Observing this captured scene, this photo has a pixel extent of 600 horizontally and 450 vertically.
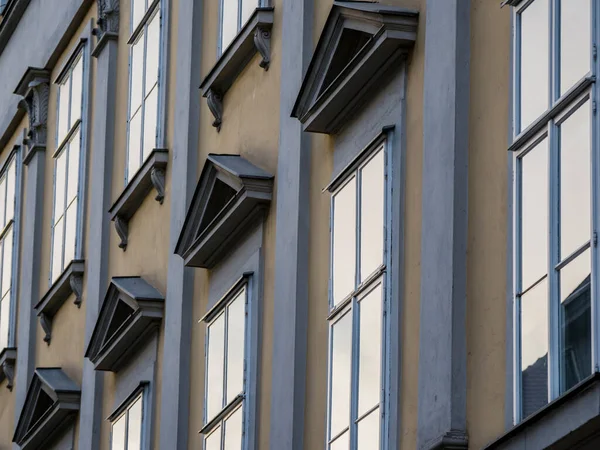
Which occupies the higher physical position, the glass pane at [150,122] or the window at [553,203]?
the glass pane at [150,122]

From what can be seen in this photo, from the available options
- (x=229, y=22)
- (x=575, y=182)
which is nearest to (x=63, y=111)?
(x=229, y=22)

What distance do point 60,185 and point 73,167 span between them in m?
0.69

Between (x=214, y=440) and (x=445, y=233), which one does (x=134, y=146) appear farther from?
(x=445, y=233)

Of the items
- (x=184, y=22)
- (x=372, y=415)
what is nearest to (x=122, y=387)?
(x=184, y=22)

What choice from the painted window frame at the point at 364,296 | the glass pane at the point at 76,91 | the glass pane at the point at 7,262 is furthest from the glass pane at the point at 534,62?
the glass pane at the point at 7,262

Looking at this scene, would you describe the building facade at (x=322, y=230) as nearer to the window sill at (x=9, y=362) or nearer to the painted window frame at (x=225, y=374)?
the painted window frame at (x=225, y=374)

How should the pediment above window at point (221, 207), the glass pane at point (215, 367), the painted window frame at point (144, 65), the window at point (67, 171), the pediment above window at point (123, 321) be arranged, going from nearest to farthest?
the pediment above window at point (221, 207), the glass pane at point (215, 367), the pediment above window at point (123, 321), the painted window frame at point (144, 65), the window at point (67, 171)

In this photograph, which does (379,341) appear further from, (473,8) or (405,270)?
(473,8)

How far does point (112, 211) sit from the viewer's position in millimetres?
16984

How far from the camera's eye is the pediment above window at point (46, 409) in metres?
17.8

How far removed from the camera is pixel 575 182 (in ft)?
27.1

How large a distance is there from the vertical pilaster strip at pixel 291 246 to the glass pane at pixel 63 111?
23.9 feet

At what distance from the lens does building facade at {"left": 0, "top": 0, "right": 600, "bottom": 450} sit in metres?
8.58

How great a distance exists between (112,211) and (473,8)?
7.59m
